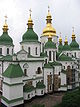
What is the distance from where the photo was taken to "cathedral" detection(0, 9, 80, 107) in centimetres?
1731

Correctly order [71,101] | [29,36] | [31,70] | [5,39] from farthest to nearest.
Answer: [5,39]
[29,36]
[31,70]
[71,101]

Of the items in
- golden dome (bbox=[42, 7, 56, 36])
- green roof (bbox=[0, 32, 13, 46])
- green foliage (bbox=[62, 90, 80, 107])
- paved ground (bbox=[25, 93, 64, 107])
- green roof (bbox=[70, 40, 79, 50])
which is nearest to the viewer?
green foliage (bbox=[62, 90, 80, 107])

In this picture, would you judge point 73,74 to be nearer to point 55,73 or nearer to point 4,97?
point 55,73

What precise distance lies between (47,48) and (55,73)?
4.37 metres

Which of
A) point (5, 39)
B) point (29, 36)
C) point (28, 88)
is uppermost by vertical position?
point (29, 36)

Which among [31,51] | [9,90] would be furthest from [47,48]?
[9,90]

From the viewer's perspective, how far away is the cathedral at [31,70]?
56.8ft

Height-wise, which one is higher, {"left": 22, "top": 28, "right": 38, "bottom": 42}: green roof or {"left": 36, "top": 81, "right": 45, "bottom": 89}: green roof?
{"left": 22, "top": 28, "right": 38, "bottom": 42}: green roof

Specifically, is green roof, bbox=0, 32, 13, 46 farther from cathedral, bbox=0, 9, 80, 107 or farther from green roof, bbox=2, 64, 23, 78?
green roof, bbox=2, 64, 23, 78

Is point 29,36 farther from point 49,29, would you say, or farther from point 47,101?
point 47,101

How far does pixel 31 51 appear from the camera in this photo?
21.9m

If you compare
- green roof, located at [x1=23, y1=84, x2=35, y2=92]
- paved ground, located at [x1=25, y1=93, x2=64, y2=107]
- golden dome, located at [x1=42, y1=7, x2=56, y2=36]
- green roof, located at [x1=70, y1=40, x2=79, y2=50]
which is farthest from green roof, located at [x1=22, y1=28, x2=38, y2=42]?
green roof, located at [x1=70, y1=40, x2=79, y2=50]

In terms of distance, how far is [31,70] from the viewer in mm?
20391

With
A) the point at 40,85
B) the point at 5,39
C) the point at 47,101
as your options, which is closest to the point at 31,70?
the point at 40,85
